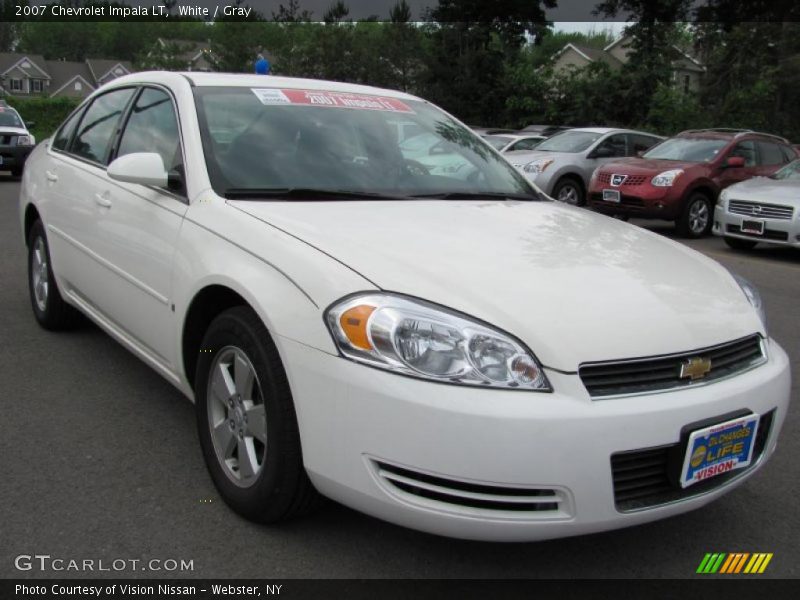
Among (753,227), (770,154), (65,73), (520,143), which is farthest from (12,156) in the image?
(65,73)

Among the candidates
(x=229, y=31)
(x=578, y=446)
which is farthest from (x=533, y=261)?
(x=229, y=31)

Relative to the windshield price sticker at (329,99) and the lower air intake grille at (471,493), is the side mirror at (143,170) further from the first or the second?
the lower air intake grille at (471,493)

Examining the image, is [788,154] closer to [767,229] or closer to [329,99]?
[767,229]

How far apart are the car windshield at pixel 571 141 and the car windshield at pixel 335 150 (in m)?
10.4

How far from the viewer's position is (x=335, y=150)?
11.4 ft

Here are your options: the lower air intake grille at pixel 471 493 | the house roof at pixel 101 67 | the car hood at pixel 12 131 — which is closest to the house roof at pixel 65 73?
the house roof at pixel 101 67

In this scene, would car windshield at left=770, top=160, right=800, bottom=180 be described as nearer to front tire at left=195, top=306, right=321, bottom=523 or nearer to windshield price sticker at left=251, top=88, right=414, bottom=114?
windshield price sticker at left=251, top=88, right=414, bottom=114

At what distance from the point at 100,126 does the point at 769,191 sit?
316 inches

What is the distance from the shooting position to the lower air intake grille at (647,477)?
2.22 meters

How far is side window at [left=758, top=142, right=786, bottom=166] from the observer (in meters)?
12.8

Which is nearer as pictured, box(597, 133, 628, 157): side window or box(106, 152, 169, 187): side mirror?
box(106, 152, 169, 187): side mirror

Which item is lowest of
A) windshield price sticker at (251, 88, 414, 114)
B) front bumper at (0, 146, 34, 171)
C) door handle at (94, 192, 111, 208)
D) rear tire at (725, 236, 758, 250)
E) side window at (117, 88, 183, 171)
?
front bumper at (0, 146, 34, 171)

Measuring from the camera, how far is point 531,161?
13.5 meters

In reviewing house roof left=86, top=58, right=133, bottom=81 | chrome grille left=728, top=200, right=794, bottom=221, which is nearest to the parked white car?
chrome grille left=728, top=200, right=794, bottom=221
